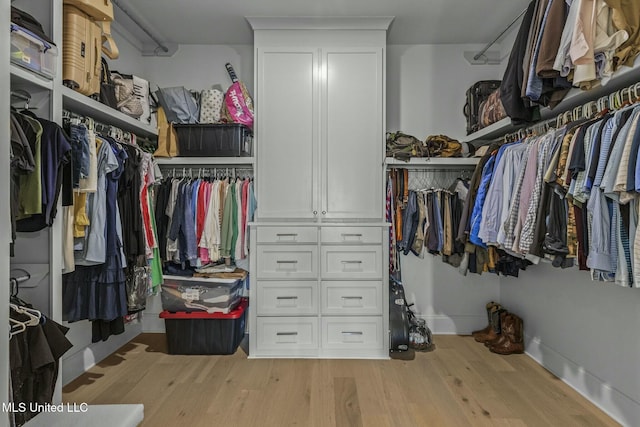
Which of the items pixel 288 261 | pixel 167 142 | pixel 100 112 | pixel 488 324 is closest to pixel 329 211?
pixel 288 261

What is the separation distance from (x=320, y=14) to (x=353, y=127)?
2.90 ft

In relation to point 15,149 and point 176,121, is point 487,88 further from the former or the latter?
point 15,149

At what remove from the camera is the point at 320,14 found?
2873mm

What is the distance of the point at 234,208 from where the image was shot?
2943 mm

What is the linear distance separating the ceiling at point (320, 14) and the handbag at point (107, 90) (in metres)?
0.59

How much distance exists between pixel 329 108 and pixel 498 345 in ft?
7.49

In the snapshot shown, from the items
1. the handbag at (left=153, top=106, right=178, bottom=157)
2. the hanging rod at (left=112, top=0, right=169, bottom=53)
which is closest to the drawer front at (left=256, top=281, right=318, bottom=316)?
the handbag at (left=153, top=106, right=178, bottom=157)

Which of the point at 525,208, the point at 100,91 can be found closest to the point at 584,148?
the point at 525,208

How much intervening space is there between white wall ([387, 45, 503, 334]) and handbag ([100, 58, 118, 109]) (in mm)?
2234

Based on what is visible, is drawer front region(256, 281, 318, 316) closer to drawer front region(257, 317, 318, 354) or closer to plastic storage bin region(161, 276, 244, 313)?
drawer front region(257, 317, 318, 354)

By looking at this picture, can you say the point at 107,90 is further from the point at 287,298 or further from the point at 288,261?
the point at 287,298

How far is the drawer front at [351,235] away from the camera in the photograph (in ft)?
9.53

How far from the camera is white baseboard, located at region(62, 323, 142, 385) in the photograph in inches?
97.0

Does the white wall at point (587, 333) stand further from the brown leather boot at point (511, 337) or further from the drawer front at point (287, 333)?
the drawer front at point (287, 333)
